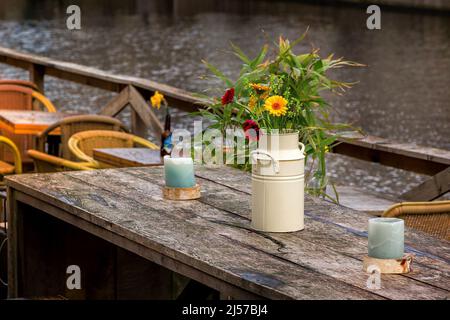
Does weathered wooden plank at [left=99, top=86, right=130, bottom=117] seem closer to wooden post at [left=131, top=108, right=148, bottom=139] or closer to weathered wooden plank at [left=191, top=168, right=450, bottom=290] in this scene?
wooden post at [left=131, top=108, right=148, bottom=139]

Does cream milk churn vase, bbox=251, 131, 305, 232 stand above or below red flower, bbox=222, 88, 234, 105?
below

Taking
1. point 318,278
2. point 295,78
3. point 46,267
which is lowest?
point 46,267

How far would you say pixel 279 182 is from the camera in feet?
11.1

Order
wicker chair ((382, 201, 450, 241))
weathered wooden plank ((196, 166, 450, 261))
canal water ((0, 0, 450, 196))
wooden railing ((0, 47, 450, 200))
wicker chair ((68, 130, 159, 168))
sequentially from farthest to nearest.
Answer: canal water ((0, 0, 450, 196)) < wicker chair ((68, 130, 159, 168)) < wooden railing ((0, 47, 450, 200)) < wicker chair ((382, 201, 450, 241)) < weathered wooden plank ((196, 166, 450, 261))

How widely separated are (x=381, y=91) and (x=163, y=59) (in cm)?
746

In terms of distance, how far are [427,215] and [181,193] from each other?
0.84 meters

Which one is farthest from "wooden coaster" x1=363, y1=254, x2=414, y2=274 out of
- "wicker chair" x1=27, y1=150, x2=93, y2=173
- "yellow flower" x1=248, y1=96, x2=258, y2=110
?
"wicker chair" x1=27, y1=150, x2=93, y2=173

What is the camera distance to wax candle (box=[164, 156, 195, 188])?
3777 millimetres

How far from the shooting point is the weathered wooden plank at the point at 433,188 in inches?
210

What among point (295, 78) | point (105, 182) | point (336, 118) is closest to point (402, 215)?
point (295, 78)

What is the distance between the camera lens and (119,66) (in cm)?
2695

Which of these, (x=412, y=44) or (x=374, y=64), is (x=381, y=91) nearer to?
(x=374, y=64)

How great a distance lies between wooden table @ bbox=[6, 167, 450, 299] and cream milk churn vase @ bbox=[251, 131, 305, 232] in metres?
0.04

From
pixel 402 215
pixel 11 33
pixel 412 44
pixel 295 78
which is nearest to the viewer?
pixel 295 78
